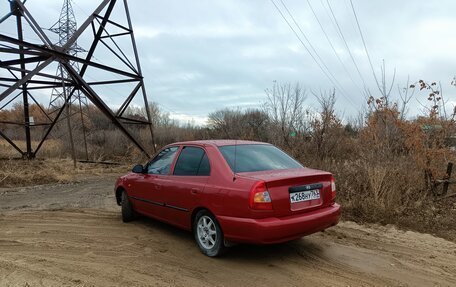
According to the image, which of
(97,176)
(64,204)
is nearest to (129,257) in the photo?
(64,204)

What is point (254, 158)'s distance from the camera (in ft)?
18.4

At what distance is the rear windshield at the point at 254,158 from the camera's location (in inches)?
210

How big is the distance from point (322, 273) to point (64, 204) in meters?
6.73

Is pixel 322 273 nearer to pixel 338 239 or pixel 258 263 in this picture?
pixel 258 263

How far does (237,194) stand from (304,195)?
2.90 feet

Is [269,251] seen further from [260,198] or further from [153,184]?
[153,184]

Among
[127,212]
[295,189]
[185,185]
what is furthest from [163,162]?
[295,189]

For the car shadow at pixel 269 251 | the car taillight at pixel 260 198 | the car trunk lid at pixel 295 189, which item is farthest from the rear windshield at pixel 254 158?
the car shadow at pixel 269 251

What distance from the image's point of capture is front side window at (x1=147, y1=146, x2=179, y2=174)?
637 cm

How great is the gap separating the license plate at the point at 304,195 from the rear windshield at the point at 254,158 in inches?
23.8

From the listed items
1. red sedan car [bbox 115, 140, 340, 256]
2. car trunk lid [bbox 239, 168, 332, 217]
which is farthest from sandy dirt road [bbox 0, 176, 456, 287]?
car trunk lid [bbox 239, 168, 332, 217]

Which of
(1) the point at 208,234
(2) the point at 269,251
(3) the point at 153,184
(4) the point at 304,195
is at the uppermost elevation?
(3) the point at 153,184

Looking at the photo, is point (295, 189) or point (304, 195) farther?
A: point (304, 195)

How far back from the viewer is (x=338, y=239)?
607cm
